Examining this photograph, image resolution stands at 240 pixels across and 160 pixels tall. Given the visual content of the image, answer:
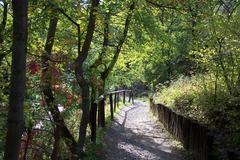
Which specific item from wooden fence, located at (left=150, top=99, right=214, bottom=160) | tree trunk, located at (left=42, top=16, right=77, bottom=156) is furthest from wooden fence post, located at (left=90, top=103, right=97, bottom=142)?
wooden fence, located at (left=150, top=99, right=214, bottom=160)

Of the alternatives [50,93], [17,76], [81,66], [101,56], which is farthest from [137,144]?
[17,76]

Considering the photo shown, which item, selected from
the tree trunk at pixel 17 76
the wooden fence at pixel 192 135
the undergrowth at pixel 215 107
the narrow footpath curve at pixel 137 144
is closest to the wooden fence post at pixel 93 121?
the narrow footpath curve at pixel 137 144

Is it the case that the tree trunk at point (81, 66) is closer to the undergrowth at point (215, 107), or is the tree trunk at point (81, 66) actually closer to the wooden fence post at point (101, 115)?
the undergrowth at point (215, 107)

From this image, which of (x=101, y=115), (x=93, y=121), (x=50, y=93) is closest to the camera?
(x=50, y=93)

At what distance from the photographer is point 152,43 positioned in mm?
15266

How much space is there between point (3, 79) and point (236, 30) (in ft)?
19.1

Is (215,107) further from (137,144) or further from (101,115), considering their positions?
(101,115)

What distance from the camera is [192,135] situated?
10.4 metres

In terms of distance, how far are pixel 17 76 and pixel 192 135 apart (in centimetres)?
776

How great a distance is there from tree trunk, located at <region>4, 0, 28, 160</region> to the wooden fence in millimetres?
5906

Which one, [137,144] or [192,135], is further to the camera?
[137,144]

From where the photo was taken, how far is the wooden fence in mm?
8800

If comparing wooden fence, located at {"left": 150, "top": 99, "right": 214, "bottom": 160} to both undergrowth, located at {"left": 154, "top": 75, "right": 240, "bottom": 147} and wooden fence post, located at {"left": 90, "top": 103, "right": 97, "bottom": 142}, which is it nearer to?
undergrowth, located at {"left": 154, "top": 75, "right": 240, "bottom": 147}

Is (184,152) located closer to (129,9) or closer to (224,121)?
(224,121)
